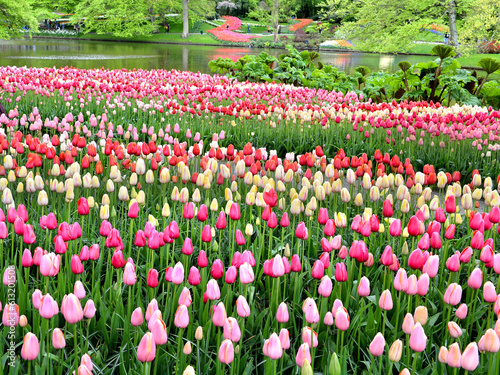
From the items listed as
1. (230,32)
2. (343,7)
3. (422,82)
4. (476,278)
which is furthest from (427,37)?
(230,32)

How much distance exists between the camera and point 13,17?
29.6 m

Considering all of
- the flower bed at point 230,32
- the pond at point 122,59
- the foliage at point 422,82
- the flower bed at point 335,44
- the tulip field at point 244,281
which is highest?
the flower bed at point 230,32

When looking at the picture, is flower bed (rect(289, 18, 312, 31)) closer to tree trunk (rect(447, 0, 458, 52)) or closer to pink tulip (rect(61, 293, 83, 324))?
tree trunk (rect(447, 0, 458, 52))

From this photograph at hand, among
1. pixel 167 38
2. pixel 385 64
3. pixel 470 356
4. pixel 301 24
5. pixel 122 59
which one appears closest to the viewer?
pixel 470 356

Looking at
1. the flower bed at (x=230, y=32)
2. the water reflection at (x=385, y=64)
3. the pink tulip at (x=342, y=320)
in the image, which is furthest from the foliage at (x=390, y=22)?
the flower bed at (x=230, y=32)

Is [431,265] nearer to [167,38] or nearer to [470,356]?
[470,356]

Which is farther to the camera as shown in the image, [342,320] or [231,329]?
[342,320]

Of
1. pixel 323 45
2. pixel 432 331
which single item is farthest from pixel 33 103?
pixel 323 45

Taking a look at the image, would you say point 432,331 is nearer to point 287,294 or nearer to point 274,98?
point 287,294

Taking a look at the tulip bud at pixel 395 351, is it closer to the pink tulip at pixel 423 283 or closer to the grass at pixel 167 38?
the pink tulip at pixel 423 283

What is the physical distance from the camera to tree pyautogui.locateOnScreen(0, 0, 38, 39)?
28094mm

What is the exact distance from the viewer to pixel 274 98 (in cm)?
1015

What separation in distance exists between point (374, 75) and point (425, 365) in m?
11.9

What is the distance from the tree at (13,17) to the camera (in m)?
28.1
